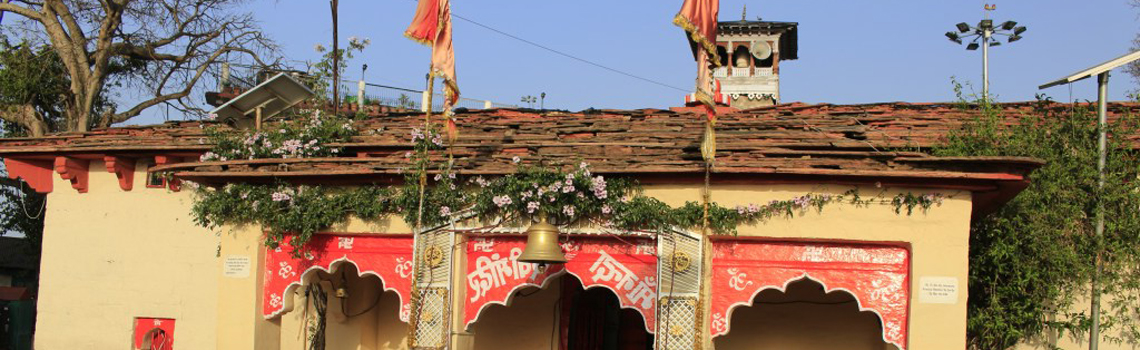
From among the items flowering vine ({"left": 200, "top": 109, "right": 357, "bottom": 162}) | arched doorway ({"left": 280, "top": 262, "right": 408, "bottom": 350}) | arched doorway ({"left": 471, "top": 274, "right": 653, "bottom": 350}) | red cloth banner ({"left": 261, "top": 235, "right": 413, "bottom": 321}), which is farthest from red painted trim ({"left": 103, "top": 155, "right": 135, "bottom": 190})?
arched doorway ({"left": 471, "top": 274, "right": 653, "bottom": 350})

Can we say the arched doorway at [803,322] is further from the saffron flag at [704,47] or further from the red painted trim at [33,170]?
the red painted trim at [33,170]

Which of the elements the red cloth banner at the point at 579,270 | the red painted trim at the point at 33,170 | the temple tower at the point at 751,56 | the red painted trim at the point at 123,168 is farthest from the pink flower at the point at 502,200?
the temple tower at the point at 751,56

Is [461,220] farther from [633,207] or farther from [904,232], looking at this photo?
[904,232]

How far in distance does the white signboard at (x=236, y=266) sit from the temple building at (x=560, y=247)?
1 centimetres

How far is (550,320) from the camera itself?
12.3m

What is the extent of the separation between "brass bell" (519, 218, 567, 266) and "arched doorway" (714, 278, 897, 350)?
9.24ft

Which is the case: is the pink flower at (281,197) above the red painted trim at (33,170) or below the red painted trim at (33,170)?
below

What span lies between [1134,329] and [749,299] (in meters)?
4.13

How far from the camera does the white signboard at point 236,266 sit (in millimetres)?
11109

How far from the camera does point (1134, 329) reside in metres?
11.1

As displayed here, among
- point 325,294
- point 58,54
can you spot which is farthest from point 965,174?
point 58,54

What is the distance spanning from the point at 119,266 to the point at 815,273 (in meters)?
9.22

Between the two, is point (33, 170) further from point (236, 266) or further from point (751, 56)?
point (751, 56)

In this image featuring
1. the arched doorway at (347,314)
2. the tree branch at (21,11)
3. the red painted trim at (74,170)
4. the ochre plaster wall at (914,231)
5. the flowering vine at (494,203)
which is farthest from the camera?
the tree branch at (21,11)
